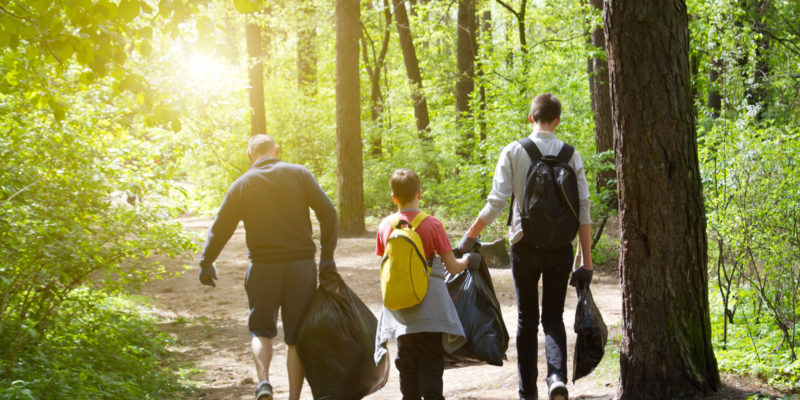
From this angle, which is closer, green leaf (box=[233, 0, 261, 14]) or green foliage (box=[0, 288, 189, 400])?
green leaf (box=[233, 0, 261, 14])

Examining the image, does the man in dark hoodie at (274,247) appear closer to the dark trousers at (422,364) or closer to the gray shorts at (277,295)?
the gray shorts at (277,295)

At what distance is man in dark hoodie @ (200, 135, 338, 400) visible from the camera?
15.4 ft

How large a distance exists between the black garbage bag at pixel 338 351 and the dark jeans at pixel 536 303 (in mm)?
953

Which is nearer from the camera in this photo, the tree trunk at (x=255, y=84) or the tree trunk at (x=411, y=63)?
the tree trunk at (x=255, y=84)

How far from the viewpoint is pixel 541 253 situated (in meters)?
4.24

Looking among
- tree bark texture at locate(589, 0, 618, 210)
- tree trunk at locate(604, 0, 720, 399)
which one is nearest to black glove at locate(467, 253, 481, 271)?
tree trunk at locate(604, 0, 720, 399)

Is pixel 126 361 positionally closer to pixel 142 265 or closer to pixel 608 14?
pixel 142 265

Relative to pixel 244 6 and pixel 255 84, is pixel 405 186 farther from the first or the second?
pixel 255 84

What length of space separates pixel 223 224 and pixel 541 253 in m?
2.24

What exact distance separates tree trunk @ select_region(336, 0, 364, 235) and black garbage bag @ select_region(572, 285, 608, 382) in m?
11.2

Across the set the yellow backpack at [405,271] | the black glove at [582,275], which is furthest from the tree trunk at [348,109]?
the yellow backpack at [405,271]

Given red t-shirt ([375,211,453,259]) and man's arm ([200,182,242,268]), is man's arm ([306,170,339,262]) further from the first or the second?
red t-shirt ([375,211,453,259])

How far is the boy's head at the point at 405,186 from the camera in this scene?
160 inches

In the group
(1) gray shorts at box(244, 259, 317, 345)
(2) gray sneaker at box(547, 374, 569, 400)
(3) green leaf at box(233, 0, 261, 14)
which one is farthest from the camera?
(1) gray shorts at box(244, 259, 317, 345)
